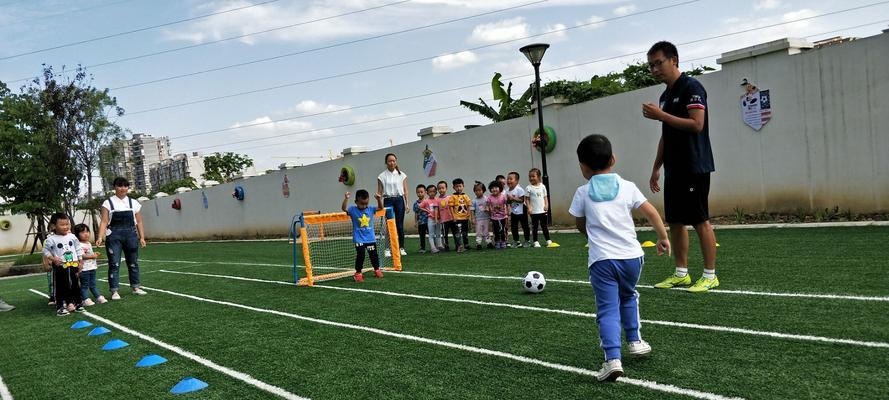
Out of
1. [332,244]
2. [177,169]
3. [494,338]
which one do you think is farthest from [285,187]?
[177,169]

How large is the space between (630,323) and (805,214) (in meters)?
9.75

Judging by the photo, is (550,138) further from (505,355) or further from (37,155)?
(37,155)

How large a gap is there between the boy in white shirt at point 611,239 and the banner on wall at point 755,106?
10.0m

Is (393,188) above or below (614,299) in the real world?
above

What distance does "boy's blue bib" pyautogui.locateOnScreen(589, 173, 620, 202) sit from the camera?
3916mm

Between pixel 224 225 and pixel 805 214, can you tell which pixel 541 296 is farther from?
pixel 224 225

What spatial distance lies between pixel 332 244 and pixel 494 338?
8.14 m

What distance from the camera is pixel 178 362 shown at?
17.1 feet

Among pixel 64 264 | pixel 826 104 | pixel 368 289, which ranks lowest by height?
pixel 368 289

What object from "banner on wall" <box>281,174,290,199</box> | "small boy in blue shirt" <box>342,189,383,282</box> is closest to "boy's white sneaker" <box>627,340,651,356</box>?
"small boy in blue shirt" <box>342,189,383,282</box>

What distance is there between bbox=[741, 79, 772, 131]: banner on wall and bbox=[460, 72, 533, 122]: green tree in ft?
46.1

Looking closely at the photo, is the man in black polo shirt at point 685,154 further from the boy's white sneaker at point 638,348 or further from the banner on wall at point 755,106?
the banner on wall at point 755,106

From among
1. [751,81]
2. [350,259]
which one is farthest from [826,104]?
[350,259]

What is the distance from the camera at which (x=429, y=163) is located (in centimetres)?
2212
